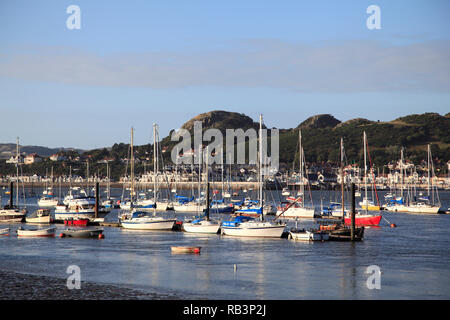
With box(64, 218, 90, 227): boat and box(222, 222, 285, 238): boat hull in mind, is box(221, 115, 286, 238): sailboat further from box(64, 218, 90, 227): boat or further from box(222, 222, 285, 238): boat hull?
box(64, 218, 90, 227): boat

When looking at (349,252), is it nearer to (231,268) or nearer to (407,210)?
(231,268)

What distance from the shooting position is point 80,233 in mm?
68438

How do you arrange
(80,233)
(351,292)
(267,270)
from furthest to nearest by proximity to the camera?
(80,233) < (267,270) < (351,292)

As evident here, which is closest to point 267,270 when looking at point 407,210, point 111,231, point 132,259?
point 132,259

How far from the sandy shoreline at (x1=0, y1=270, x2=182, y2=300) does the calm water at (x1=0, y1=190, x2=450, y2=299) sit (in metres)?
1.47

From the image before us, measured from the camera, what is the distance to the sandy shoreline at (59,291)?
35.6 meters

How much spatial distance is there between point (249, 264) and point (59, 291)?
15.6 m

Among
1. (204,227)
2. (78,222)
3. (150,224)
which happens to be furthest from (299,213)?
(78,222)

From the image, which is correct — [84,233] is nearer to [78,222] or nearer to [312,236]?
[78,222]

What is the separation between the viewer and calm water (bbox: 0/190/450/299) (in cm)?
3803

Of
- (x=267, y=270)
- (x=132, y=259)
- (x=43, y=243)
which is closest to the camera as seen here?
(x=267, y=270)
